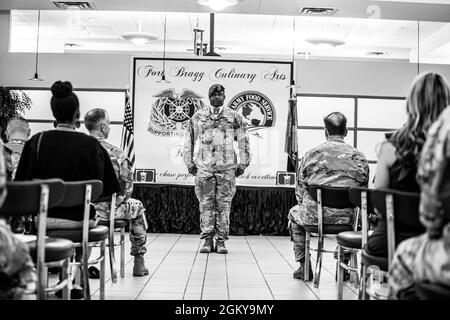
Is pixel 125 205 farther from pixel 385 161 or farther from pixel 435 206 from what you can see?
pixel 435 206

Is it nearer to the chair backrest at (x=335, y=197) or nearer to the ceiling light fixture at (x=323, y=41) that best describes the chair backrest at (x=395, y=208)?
the chair backrest at (x=335, y=197)

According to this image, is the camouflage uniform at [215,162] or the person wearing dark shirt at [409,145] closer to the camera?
the person wearing dark shirt at [409,145]

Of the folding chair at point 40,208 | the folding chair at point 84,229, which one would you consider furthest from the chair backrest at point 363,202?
the folding chair at point 40,208

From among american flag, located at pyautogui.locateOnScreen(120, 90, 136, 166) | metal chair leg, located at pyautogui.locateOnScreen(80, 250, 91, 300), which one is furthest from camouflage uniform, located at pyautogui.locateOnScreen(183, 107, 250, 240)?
metal chair leg, located at pyautogui.locateOnScreen(80, 250, 91, 300)

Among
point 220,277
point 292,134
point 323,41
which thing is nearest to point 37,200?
point 220,277

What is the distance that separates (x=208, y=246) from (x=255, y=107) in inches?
102

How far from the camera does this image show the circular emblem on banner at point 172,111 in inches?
288

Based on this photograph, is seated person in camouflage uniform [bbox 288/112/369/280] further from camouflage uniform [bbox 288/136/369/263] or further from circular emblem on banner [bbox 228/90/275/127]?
circular emblem on banner [bbox 228/90/275/127]

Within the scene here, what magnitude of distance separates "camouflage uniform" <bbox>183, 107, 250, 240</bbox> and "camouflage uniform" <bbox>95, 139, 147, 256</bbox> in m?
1.43

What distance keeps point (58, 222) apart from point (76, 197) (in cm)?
42

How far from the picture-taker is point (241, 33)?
11438 millimetres

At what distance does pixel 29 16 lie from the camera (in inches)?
400

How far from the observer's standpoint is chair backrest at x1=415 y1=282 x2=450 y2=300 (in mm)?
1536
